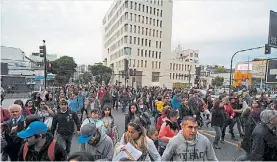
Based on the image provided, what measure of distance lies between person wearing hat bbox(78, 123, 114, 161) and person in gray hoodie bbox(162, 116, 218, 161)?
825 millimetres

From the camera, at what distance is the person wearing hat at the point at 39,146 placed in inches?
104

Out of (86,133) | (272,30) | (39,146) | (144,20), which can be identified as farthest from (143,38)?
(39,146)

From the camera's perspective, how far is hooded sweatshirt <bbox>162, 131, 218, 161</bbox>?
9.50 ft

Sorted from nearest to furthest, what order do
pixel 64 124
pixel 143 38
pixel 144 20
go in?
pixel 64 124
pixel 143 38
pixel 144 20

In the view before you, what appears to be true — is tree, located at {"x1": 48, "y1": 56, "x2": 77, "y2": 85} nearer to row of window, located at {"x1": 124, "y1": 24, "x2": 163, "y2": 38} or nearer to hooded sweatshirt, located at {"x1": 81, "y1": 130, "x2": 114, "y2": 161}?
row of window, located at {"x1": 124, "y1": 24, "x2": 163, "y2": 38}

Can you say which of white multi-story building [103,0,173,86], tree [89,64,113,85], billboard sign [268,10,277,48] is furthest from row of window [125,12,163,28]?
billboard sign [268,10,277,48]

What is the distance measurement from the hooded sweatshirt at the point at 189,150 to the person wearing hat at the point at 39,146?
1.39m

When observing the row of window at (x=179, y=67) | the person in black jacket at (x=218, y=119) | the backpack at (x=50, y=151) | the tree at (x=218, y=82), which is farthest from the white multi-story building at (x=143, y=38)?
the backpack at (x=50, y=151)

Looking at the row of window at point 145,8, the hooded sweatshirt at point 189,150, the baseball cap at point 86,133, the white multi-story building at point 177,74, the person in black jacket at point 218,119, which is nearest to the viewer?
the hooded sweatshirt at point 189,150

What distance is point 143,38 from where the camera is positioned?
67.1 metres

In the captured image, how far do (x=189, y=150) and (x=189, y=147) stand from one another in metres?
0.04

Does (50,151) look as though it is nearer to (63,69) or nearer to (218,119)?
(218,119)

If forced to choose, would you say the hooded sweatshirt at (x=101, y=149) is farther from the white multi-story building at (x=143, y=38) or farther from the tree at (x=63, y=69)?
Answer: the white multi-story building at (x=143, y=38)

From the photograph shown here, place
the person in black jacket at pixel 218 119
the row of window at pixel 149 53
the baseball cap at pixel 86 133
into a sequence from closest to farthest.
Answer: the baseball cap at pixel 86 133, the person in black jacket at pixel 218 119, the row of window at pixel 149 53
